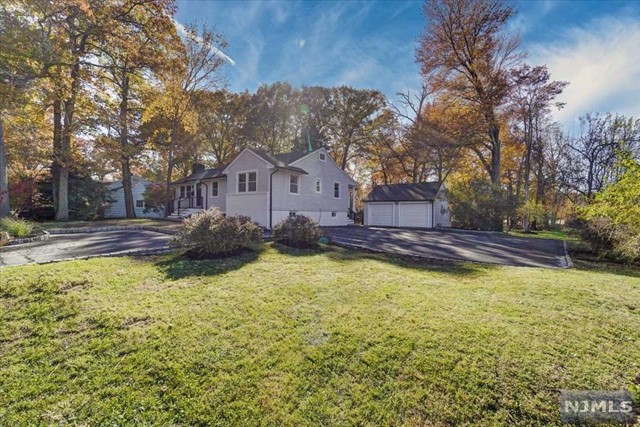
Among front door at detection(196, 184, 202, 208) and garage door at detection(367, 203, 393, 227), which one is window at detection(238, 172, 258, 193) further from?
garage door at detection(367, 203, 393, 227)

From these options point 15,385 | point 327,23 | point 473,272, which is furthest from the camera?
point 327,23

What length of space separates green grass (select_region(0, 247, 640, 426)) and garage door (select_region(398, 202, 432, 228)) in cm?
1662

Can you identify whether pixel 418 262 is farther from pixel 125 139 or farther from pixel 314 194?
pixel 125 139

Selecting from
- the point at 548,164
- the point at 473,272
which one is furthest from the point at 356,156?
the point at 473,272

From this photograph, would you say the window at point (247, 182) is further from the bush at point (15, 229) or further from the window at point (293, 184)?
the bush at point (15, 229)

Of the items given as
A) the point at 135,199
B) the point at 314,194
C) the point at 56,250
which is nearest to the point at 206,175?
Result: the point at 314,194

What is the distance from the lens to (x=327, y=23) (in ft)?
35.3

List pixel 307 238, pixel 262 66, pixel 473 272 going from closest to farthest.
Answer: pixel 473 272, pixel 307 238, pixel 262 66

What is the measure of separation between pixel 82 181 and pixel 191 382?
24337 mm

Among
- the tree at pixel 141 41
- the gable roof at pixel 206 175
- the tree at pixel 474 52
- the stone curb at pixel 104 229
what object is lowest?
the stone curb at pixel 104 229

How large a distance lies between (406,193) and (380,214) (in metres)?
2.70

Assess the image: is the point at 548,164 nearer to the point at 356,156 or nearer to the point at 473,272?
the point at 356,156

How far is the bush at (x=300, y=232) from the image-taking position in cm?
934

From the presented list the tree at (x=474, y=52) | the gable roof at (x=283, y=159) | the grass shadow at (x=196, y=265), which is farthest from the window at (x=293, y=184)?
the tree at (x=474, y=52)
